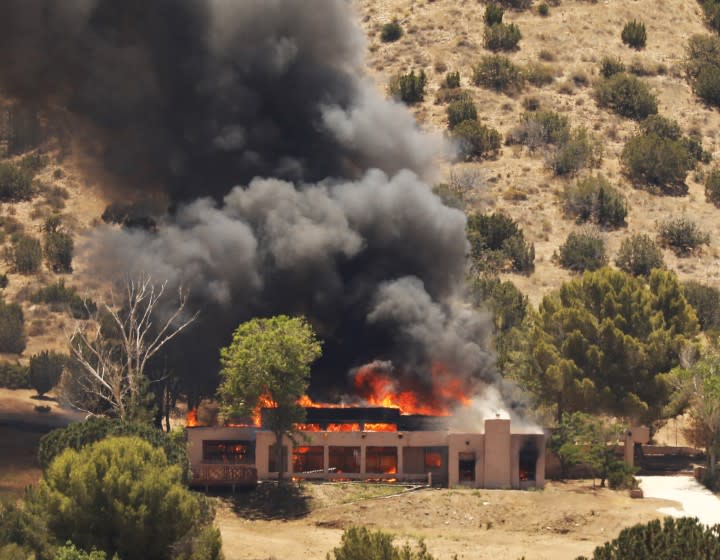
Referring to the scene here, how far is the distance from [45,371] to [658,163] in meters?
63.4

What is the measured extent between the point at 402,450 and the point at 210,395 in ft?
51.3

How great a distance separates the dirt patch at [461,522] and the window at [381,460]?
3699 millimetres

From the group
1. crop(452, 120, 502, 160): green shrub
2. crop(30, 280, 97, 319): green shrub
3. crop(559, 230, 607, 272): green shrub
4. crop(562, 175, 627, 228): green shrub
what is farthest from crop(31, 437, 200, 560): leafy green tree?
crop(452, 120, 502, 160): green shrub

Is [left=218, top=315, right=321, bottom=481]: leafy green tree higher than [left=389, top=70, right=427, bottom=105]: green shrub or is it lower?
lower

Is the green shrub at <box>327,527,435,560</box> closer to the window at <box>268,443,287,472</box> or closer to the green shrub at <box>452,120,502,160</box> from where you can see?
the window at <box>268,443,287,472</box>

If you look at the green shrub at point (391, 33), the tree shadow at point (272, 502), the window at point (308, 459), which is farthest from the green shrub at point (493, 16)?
the tree shadow at point (272, 502)

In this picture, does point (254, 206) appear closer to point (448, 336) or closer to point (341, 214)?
point (341, 214)

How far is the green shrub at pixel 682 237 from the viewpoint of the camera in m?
126

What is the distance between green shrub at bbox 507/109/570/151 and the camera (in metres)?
140

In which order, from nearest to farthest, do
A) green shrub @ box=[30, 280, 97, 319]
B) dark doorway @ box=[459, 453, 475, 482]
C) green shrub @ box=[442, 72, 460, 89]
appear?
1. dark doorway @ box=[459, 453, 475, 482]
2. green shrub @ box=[30, 280, 97, 319]
3. green shrub @ box=[442, 72, 460, 89]

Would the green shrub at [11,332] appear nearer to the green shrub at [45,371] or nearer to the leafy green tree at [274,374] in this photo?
the green shrub at [45,371]

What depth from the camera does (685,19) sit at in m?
163

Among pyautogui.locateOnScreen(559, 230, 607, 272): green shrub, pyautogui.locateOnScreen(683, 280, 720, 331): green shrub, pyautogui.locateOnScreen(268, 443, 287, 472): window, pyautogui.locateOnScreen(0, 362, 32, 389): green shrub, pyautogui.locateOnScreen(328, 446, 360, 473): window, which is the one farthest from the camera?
pyautogui.locateOnScreen(559, 230, 607, 272): green shrub

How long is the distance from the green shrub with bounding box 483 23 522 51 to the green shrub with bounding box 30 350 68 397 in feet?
229
